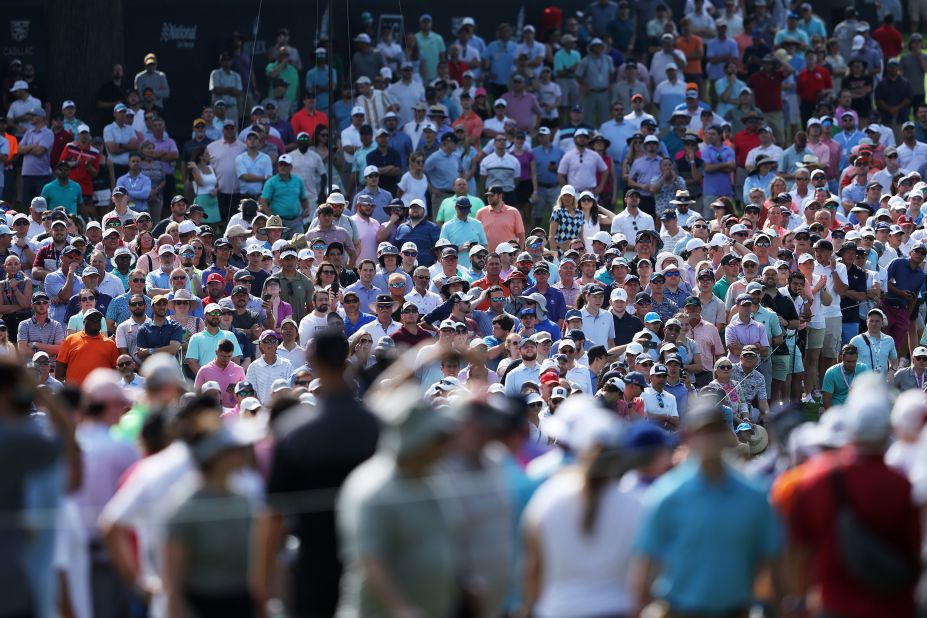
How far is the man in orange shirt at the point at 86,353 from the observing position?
1593cm

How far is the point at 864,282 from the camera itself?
63.3 feet

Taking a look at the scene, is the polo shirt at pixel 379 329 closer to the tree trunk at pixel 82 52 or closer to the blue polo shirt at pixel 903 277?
the blue polo shirt at pixel 903 277

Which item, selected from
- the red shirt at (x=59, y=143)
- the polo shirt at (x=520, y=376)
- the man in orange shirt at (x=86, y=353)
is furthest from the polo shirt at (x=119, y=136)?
the polo shirt at (x=520, y=376)

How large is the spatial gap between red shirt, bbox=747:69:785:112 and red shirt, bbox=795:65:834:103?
691 millimetres

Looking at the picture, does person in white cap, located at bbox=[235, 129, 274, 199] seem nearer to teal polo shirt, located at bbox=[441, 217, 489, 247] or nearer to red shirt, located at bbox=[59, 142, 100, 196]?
red shirt, located at bbox=[59, 142, 100, 196]

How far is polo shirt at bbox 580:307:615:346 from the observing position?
17.0m

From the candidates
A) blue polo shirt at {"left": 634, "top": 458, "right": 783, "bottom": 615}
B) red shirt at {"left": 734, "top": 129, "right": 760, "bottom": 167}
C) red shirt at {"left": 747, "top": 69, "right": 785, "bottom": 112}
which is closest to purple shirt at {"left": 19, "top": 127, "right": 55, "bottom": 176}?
red shirt at {"left": 734, "top": 129, "right": 760, "bottom": 167}

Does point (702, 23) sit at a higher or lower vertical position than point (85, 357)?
higher

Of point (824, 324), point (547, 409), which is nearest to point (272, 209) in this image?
point (824, 324)

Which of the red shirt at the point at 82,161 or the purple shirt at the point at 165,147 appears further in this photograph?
the purple shirt at the point at 165,147

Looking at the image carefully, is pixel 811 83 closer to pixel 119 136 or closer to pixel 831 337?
pixel 831 337

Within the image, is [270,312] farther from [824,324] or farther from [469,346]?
[824,324]

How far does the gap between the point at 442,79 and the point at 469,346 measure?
986 cm

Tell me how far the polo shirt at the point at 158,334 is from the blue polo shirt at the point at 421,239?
419 centimetres
